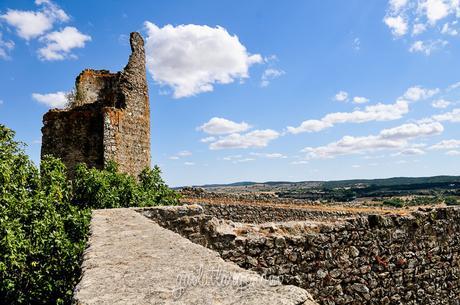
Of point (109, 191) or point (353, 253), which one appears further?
point (109, 191)

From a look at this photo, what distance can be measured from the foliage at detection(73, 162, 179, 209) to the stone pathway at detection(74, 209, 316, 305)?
5.49m

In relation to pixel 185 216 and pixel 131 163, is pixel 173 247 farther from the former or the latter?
pixel 131 163

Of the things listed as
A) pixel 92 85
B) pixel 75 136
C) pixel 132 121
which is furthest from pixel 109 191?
pixel 92 85

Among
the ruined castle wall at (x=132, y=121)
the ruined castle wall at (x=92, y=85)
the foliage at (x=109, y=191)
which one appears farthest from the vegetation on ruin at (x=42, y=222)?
the ruined castle wall at (x=92, y=85)

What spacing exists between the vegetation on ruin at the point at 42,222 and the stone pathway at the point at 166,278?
2.20 metres

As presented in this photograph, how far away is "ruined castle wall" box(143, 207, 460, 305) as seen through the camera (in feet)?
19.9

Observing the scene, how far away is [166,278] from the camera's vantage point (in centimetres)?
250

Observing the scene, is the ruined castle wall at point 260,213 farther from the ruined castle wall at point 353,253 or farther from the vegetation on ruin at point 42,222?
the ruined castle wall at point 353,253

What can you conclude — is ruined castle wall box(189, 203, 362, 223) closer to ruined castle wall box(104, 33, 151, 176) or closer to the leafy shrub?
ruined castle wall box(104, 33, 151, 176)

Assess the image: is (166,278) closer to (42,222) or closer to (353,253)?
(353,253)

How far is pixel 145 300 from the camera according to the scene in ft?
7.01

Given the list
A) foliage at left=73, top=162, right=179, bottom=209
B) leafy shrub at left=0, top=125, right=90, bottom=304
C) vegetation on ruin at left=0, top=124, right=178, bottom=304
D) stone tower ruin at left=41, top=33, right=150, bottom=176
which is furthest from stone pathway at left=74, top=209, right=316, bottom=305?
stone tower ruin at left=41, top=33, right=150, bottom=176

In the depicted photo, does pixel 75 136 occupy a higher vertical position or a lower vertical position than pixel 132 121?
lower

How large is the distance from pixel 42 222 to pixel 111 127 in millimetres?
5667
